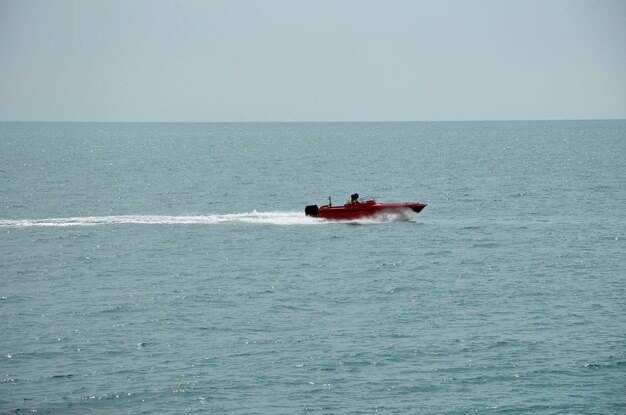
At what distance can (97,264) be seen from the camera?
6200 centimetres

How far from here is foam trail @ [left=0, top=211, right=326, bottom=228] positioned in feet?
259

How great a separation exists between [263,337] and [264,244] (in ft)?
86.6

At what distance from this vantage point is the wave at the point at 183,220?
78812mm

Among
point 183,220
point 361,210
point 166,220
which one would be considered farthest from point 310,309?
point 183,220

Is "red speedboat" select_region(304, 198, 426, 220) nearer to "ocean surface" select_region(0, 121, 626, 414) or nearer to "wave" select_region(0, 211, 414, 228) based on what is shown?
"wave" select_region(0, 211, 414, 228)

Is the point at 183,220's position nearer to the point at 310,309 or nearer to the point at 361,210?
the point at 361,210

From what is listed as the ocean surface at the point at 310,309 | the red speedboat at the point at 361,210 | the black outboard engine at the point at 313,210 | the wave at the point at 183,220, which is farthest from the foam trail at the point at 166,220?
the red speedboat at the point at 361,210

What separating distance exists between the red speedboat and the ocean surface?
40.8 inches

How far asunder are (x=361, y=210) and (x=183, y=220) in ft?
54.2

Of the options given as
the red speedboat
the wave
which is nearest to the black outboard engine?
the red speedboat

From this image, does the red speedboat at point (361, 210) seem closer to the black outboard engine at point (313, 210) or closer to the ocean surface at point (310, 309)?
the black outboard engine at point (313, 210)

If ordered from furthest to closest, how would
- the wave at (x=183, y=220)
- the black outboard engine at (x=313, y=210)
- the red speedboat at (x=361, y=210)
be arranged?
the wave at (x=183, y=220)
the black outboard engine at (x=313, y=210)
the red speedboat at (x=361, y=210)

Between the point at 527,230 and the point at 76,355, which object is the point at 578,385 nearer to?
the point at 76,355

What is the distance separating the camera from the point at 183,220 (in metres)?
81.2
